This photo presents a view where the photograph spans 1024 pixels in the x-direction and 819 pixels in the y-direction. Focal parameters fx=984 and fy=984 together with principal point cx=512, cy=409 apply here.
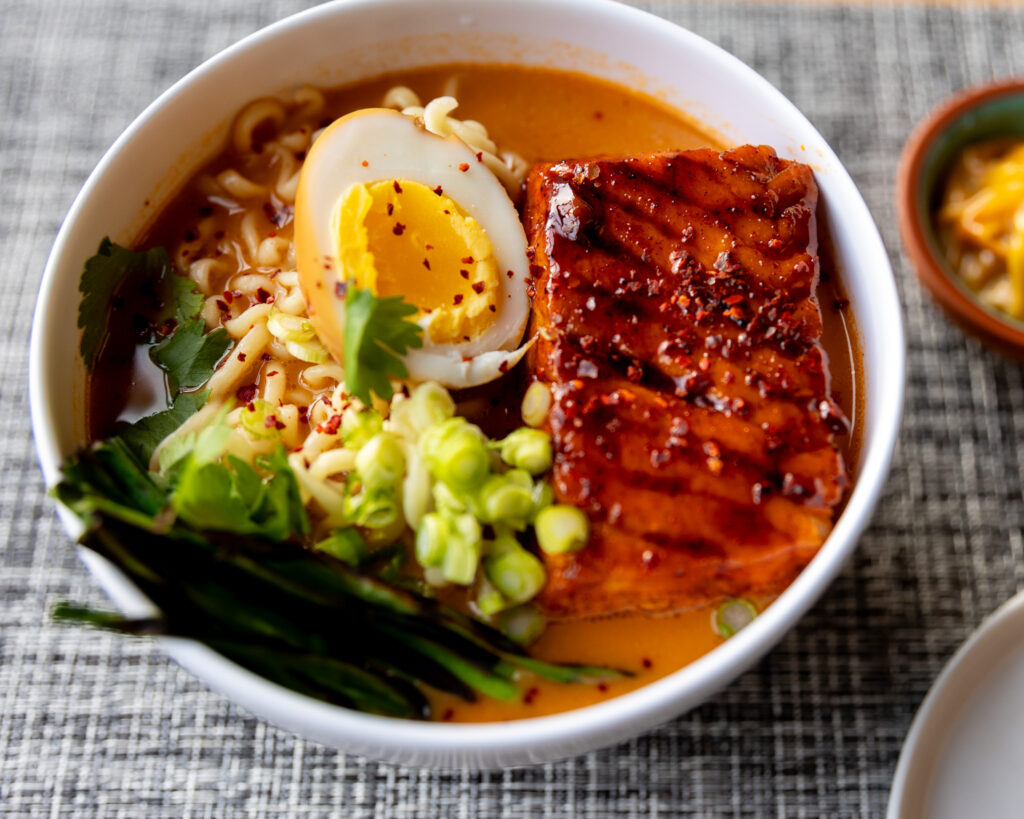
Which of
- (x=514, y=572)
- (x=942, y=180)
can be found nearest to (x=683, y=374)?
(x=514, y=572)

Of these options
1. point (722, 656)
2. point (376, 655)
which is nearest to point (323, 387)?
point (376, 655)

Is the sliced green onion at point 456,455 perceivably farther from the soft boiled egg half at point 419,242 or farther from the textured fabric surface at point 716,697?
the textured fabric surface at point 716,697

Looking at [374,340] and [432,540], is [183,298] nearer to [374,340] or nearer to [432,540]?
[374,340]

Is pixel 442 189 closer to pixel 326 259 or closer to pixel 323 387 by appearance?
pixel 326 259

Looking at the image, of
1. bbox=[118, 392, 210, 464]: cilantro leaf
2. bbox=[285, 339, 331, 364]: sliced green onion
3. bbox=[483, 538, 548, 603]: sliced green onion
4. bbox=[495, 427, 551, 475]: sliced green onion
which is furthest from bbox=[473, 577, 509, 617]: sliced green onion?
bbox=[118, 392, 210, 464]: cilantro leaf

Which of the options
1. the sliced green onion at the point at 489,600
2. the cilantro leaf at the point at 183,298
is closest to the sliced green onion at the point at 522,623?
the sliced green onion at the point at 489,600

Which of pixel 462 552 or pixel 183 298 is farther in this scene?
pixel 183 298

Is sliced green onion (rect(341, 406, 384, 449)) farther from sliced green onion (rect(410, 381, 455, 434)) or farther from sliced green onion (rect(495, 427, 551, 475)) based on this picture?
sliced green onion (rect(495, 427, 551, 475))
